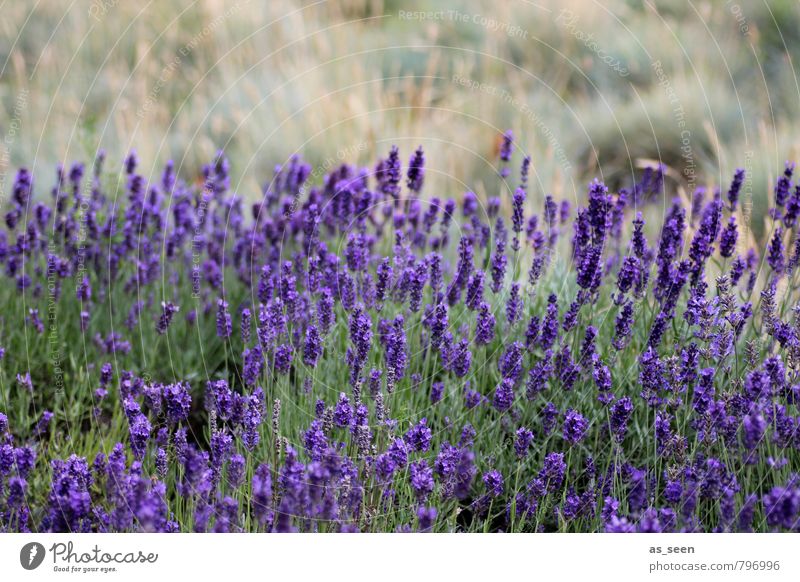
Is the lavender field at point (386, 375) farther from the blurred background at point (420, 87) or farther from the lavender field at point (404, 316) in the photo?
the blurred background at point (420, 87)

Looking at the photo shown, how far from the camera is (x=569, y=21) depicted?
7922mm

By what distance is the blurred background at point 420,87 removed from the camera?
637 centimetres

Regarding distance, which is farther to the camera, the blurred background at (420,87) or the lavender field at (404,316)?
the blurred background at (420,87)

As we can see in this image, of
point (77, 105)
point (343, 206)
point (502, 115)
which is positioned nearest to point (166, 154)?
point (77, 105)

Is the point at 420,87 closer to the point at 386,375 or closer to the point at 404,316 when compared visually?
the point at 404,316

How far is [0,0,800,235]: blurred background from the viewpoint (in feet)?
20.9

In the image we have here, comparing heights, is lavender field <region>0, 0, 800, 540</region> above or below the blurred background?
below

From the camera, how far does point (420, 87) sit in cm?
794

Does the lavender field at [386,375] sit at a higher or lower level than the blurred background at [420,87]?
lower

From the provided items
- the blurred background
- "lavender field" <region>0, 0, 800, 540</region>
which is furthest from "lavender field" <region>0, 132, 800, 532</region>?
the blurred background

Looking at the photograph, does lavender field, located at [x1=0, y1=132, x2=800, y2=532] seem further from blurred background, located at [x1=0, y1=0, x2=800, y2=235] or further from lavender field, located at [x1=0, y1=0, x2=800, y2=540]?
blurred background, located at [x1=0, y1=0, x2=800, y2=235]

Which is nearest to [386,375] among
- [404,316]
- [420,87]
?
[404,316]

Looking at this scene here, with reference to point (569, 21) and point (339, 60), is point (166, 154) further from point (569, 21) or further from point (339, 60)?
point (569, 21)

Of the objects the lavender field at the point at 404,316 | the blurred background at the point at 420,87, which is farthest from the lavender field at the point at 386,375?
the blurred background at the point at 420,87
